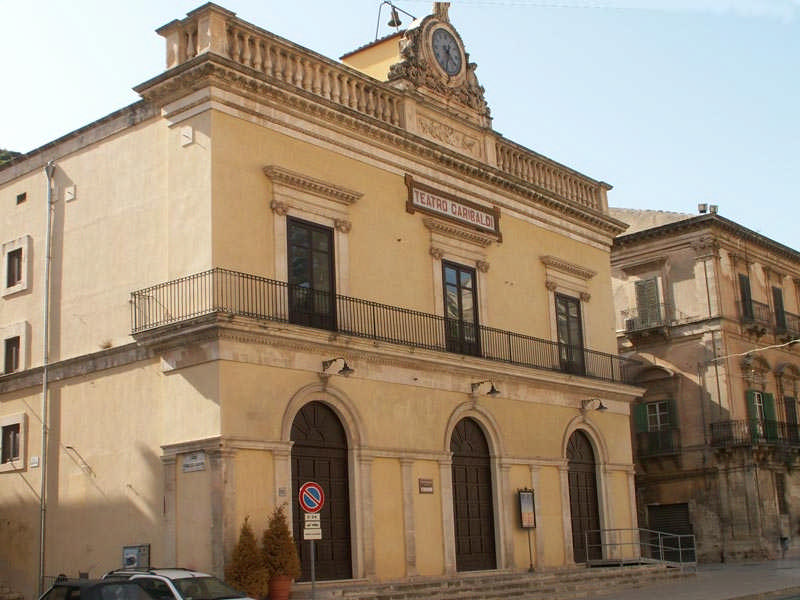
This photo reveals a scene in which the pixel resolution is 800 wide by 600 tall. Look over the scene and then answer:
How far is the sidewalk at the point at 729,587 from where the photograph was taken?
854 inches

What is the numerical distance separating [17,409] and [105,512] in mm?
4157

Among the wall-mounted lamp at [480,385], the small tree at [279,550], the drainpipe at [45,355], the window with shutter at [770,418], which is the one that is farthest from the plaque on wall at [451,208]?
the window with shutter at [770,418]

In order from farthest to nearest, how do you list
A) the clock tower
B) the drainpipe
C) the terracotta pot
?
the clock tower → the drainpipe → the terracotta pot

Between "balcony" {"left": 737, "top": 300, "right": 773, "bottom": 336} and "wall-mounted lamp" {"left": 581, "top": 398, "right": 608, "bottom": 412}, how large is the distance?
12.8 metres

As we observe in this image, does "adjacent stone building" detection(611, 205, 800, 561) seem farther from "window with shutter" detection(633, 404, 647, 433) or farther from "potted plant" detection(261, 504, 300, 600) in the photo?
"potted plant" detection(261, 504, 300, 600)

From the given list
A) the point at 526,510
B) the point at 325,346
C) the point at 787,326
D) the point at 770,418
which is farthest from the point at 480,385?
the point at 787,326

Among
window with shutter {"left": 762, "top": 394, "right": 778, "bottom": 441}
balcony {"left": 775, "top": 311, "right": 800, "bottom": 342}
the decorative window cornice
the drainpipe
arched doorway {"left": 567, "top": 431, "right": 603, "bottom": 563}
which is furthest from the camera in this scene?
balcony {"left": 775, "top": 311, "right": 800, "bottom": 342}

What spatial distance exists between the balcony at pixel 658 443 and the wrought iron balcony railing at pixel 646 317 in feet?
13.0

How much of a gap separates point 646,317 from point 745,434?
572 centimetres

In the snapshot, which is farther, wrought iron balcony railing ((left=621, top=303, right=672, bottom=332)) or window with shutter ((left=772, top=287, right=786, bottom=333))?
window with shutter ((left=772, top=287, right=786, bottom=333))

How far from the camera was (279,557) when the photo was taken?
19031 mm

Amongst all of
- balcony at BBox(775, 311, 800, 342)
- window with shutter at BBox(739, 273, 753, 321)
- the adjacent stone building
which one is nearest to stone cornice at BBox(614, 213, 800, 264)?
the adjacent stone building

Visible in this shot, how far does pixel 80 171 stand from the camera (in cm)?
2383

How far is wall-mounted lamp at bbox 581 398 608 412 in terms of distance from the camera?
29.2 m
